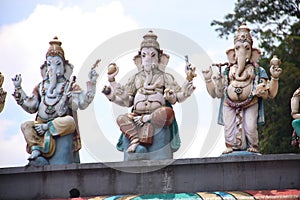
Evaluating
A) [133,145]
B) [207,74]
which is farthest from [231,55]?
[133,145]

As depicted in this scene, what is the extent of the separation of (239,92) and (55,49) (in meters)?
3.11

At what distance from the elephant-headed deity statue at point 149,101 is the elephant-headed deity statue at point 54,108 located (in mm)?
554

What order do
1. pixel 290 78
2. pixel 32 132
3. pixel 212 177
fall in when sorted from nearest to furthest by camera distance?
pixel 212 177 < pixel 32 132 < pixel 290 78

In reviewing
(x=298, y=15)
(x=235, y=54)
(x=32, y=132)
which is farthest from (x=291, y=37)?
(x=32, y=132)

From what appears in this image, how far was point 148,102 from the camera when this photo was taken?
15.2m

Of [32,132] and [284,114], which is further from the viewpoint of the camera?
[284,114]

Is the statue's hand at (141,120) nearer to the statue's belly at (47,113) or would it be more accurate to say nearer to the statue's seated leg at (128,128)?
the statue's seated leg at (128,128)

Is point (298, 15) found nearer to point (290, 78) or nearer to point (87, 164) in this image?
point (290, 78)

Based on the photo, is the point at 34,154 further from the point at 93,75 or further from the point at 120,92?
the point at 120,92

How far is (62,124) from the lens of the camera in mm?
15195

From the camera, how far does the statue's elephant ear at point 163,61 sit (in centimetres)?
1567

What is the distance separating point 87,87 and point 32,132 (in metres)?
1.11

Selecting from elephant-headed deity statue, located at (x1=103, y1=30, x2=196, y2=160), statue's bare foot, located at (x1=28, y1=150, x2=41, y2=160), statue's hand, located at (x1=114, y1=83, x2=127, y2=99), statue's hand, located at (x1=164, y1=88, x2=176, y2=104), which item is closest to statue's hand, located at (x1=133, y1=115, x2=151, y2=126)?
elephant-headed deity statue, located at (x1=103, y1=30, x2=196, y2=160)

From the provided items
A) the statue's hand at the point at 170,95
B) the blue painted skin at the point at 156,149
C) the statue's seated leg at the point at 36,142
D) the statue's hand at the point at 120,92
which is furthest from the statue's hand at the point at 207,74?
the statue's seated leg at the point at 36,142
